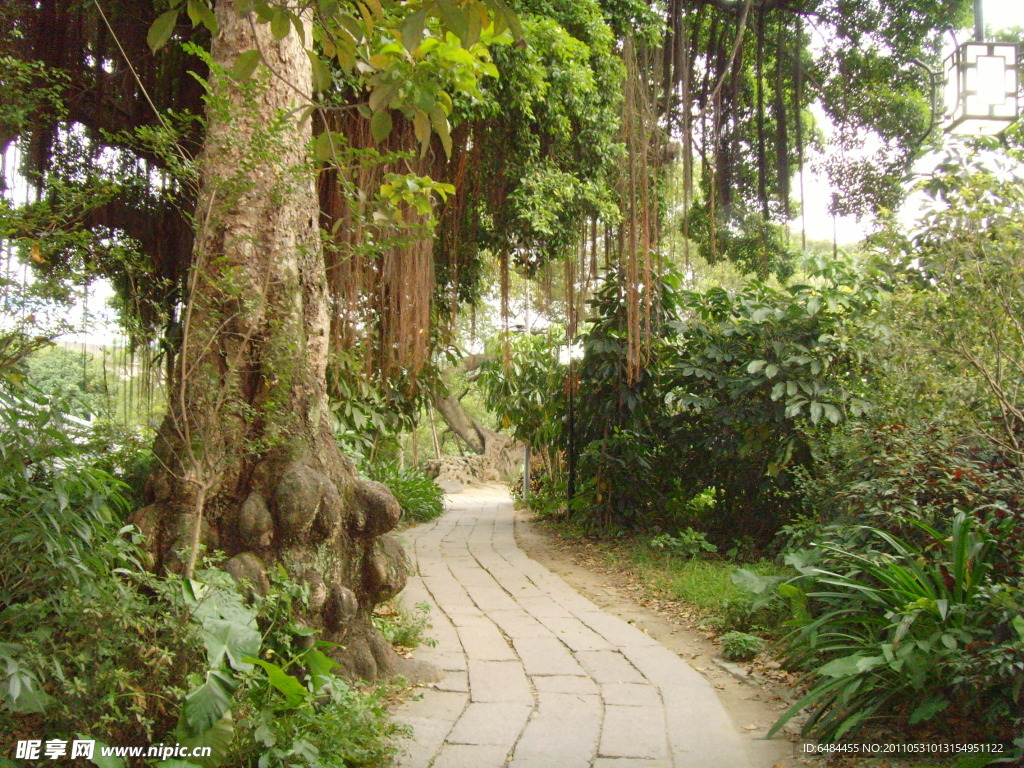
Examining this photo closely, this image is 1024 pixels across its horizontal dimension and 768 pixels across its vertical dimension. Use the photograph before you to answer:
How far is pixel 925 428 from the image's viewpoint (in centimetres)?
359

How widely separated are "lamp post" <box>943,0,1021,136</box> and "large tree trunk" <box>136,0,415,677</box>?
3.48 metres

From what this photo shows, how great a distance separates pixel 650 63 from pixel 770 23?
7.74 feet

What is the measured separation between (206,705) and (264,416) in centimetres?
107

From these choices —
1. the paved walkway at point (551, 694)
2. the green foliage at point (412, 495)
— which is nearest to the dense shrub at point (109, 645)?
the paved walkway at point (551, 694)

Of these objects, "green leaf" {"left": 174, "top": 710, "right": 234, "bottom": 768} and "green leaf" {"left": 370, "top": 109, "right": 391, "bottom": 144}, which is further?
"green leaf" {"left": 370, "top": 109, "right": 391, "bottom": 144}

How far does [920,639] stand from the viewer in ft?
8.35

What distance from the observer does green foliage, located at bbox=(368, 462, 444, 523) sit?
341 inches

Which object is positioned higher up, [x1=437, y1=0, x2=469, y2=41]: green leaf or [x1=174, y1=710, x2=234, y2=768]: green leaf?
[x1=437, y1=0, x2=469, y2=41]: green leaf

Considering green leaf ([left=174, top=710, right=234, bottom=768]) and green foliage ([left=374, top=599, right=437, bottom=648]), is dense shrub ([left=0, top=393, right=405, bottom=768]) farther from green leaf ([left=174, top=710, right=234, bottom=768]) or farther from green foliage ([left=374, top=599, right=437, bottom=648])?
green foliage ([left=374, top=599, right=437, bottom=648])

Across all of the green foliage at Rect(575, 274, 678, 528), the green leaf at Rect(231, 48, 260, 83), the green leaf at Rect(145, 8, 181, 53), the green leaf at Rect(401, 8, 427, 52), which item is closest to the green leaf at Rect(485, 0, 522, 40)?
the green leaf at Rect(401, 8, 427, 52)

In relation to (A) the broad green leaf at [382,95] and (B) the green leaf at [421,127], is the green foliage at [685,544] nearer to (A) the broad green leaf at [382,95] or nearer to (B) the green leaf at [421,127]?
(B) the green leaf at [421,127]

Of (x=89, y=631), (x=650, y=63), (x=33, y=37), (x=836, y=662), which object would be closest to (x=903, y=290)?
(x=836, y=662)

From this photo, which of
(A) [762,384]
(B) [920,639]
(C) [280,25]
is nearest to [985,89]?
(A) [762,384]

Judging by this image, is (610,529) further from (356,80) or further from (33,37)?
(33,37)
